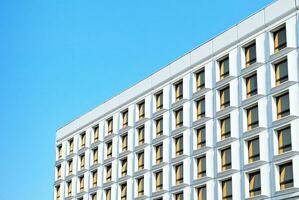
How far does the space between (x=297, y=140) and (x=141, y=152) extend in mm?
19038

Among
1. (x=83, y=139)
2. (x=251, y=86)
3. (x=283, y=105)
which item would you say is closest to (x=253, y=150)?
(x=283, y=105)

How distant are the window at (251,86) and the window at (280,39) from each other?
9.22ft

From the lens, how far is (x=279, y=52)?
46.5 metres

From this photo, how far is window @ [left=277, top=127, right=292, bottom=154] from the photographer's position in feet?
147

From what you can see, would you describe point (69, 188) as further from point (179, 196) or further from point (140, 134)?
point (179, 196)

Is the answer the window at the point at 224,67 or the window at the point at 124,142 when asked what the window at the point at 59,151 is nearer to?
the window at the point at 124,142

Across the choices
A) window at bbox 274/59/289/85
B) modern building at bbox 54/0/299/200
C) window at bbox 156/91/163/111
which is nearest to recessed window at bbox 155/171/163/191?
modern building at bbox 54/0/299/200

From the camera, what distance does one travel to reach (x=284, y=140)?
148 feet

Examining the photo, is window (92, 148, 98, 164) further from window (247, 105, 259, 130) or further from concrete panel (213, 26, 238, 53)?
window (247, 105, 259, 130)

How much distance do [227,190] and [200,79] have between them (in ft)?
32.1

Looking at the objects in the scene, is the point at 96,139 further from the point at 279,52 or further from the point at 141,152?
the point at 279,52

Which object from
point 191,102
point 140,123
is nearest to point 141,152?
point 140,123

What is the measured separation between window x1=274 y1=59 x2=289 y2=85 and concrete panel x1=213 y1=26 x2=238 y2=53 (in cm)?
504

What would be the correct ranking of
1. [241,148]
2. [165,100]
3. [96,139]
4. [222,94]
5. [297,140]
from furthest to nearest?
[96,139], [165,100], [222,94], [241,148], [297,140]
